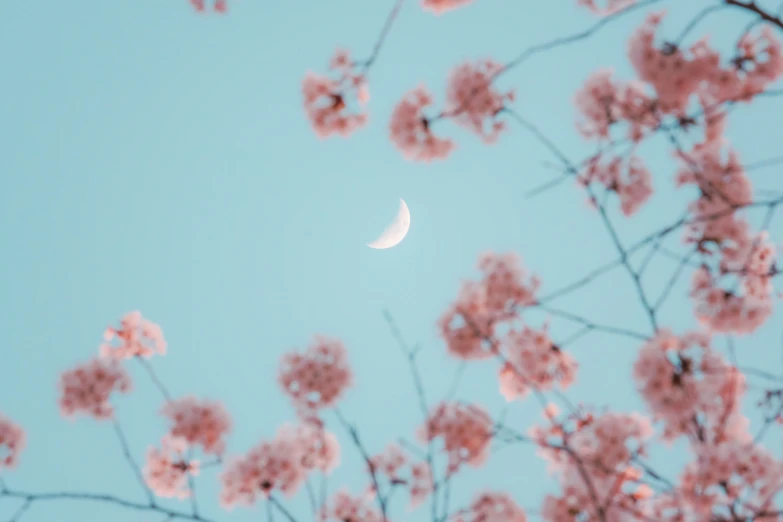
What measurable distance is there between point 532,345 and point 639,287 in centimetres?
115

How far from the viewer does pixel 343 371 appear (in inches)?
172

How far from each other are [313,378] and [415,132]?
70.6 inches

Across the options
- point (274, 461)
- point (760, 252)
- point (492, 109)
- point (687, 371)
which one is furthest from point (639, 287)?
point (274, 461)

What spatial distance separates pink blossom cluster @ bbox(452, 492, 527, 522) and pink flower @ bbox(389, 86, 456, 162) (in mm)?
2236

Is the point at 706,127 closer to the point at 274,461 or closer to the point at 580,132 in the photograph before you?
the point at 580,132

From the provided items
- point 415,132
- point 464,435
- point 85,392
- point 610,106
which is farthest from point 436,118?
point 85,392

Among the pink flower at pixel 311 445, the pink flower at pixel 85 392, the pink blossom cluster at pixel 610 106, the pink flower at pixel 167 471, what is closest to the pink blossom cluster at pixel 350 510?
the pink flower at pixel 311 445

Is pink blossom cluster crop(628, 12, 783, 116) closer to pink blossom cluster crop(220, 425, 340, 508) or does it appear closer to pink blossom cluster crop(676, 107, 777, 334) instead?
pink blossom cluster crop(676, 107, 777, 334)

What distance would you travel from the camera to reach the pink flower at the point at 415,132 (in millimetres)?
4566

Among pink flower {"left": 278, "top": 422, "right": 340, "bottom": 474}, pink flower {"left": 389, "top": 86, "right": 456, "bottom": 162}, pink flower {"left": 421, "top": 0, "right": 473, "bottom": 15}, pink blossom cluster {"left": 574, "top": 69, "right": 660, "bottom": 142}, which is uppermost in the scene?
pink flower {"left": 421, "top": 0, "right": 473, "bottom": 15}

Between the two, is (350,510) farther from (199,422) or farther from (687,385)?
(687,385)

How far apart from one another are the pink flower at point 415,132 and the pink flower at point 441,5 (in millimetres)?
514

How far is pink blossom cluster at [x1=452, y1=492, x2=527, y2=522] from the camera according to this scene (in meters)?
3.87

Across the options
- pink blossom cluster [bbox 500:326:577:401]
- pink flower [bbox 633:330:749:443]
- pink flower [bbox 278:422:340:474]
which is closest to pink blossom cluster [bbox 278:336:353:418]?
pink flower [bbox 278:422:340:474]
